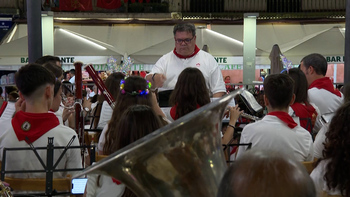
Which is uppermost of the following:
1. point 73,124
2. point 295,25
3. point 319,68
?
point 295,25

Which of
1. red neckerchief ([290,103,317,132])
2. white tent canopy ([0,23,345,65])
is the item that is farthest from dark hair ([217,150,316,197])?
white tent canopy ([0,23,345,65])

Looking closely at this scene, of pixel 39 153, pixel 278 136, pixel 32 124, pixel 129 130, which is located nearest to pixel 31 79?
pixel 32 124

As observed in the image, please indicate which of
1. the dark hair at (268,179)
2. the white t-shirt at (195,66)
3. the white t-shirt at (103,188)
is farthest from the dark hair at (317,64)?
the dark hair at (268,179)

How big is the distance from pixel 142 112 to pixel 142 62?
505 inches

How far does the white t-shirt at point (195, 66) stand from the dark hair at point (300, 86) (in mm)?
1233

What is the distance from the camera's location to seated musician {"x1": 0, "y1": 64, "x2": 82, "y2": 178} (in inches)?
172

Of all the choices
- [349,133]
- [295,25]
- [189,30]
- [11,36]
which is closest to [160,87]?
[189,30]

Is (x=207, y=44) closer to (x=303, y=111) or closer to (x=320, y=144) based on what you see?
(x=303, y=111)

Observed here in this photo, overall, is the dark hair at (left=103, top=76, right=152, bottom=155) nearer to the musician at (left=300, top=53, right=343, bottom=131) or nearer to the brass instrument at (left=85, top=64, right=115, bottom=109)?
the brass instrument at (left=85, top=64, right=115, bottom=109)

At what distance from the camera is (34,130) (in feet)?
14.4

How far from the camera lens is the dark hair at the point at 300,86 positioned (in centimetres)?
609

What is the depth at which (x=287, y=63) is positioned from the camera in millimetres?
11500

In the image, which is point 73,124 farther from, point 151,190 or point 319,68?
point 151,190

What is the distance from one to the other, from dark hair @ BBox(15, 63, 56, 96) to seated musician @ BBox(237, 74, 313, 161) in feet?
4.87
